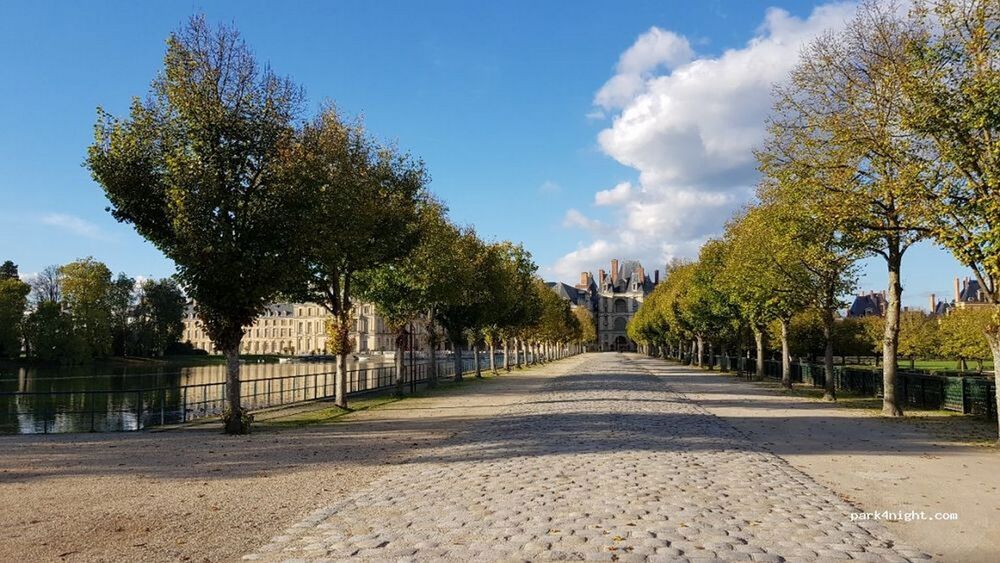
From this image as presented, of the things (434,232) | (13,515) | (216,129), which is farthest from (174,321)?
A: (13,515)

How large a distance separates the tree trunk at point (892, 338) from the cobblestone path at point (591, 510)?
8088 mm

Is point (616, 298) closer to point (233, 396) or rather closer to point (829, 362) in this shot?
point (829, 362)

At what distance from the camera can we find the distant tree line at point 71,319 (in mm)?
76875

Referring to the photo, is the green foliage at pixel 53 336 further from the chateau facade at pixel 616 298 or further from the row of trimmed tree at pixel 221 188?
the chateau facade at pixel 616 298

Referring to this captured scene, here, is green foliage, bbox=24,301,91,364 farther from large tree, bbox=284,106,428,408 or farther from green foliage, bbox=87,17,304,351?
green foliage, bbox=87,17,304,351

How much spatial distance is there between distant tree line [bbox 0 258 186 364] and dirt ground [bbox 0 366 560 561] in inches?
2335

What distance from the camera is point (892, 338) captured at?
1995cm

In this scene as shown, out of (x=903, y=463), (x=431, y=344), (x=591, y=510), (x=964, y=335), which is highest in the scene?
(x=431, y=344)

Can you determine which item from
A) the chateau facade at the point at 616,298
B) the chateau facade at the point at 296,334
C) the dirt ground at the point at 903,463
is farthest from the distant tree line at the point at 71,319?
the chateau facade at the point at 616,298

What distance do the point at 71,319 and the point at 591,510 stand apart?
85961mm

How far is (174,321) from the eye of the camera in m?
110

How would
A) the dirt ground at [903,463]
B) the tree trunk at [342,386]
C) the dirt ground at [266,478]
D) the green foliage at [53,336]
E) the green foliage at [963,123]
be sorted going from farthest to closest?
the green foliage at [53,336] < the tree trunk at [342,386] < the green foliage at [963,123] < the dirt ground at [903,463] < the dirt ground at [266,478]

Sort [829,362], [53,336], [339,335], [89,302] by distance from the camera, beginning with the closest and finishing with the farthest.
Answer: [339,335], [829,362], [53,336], [89,302]

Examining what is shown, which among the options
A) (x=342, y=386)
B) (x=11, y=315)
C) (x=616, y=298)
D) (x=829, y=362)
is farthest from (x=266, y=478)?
(x=616, y=298)
